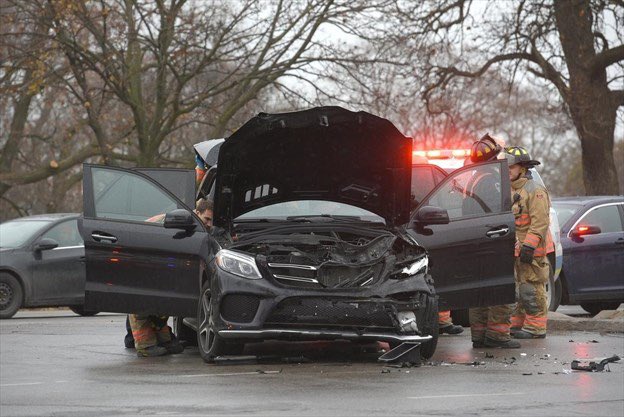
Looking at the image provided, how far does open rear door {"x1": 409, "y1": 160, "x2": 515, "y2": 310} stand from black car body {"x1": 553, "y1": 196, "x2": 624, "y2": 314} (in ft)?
19.8

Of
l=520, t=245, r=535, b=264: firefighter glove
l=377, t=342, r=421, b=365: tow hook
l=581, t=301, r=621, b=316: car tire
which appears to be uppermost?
l=520, t=245, r=535, b=264: firefighter glove

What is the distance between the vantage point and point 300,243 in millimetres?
10492

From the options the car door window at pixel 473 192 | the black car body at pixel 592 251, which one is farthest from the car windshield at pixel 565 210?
the car door window at pixel 473 192

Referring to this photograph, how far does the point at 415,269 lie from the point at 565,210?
8.40 m

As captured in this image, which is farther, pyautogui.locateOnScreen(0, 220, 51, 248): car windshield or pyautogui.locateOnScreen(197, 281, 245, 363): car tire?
pyautogui.locateOnScreen(0, 220, 51, 248): car windshield

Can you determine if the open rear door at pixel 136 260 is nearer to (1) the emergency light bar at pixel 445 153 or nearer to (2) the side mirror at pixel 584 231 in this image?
(1) the emergency light bar at pixel 445 153

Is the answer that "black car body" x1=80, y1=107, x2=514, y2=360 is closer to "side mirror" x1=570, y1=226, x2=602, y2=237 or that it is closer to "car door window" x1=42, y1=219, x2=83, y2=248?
"side mirror" x1=570, y1=226, x2=602, y2=237

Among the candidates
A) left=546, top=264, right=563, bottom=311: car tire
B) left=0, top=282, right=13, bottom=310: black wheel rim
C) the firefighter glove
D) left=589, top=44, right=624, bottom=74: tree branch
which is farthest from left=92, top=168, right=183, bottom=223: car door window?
left=589, top=44, right=624, bottom=74: tree branch

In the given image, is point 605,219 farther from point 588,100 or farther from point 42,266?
point 588,100

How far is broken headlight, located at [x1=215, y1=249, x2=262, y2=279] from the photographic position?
10.3m

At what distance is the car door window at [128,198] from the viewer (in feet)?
38.3

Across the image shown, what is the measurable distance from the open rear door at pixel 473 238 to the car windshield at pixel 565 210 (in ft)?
21.1

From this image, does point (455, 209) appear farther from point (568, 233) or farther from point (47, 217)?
point (47, 217)

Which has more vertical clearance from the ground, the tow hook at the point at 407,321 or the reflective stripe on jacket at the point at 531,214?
the reflective stripe on jacket at the point at 531,214
